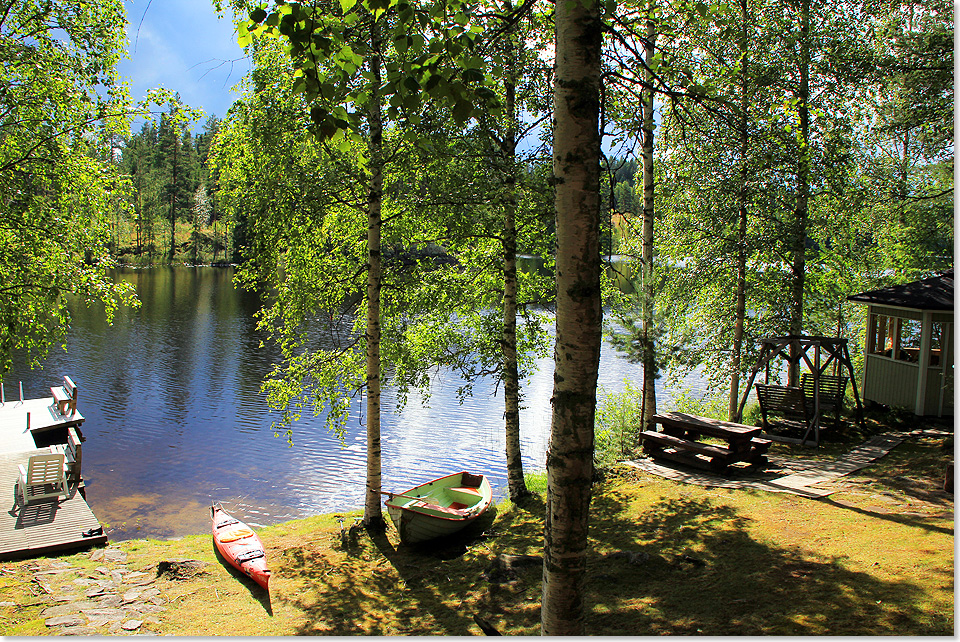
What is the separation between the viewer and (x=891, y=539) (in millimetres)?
6828

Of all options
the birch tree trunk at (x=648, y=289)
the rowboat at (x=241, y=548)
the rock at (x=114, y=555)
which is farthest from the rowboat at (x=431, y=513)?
the rock at (x=114, y=555)

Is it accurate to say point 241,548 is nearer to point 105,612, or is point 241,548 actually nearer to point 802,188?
point 105,612

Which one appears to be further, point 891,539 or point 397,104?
point 891,539

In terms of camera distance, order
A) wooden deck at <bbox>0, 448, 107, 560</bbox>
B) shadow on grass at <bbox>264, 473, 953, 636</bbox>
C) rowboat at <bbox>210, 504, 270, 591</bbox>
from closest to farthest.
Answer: shadow on grass at <bbox>264, 473, 953, 636</bbox> < rowboat at <bbox>210, 504, 270, 591</bbox> < wooden deck at <bbox>0, 448, 107, 560</bbox>

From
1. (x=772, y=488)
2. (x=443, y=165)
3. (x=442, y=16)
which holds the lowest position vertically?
(x=772, y=488)

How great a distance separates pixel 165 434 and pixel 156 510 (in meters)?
6.13

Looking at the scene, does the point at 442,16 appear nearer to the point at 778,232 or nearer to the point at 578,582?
the point at 578,582

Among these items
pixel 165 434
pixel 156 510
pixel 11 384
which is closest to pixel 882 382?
pixel 156 510

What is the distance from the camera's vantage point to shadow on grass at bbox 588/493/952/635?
16.6ft

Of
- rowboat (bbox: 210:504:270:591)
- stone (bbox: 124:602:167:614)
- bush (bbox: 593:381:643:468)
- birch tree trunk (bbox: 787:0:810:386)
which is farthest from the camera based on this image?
birch tree trunk (bbox: 787:0:810:386)

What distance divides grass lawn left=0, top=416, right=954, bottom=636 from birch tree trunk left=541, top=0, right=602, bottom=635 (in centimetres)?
244

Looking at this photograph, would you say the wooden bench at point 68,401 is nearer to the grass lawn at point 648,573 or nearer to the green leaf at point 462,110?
the grass lawn at point 648,573

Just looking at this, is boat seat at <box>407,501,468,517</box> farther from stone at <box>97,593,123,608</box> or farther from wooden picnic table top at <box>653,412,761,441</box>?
wooden picnic table top at <box>653,412,761,441</box>

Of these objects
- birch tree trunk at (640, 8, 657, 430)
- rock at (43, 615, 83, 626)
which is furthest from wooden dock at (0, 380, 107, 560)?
birch tree trunk at (640, 8, 657, 430)
